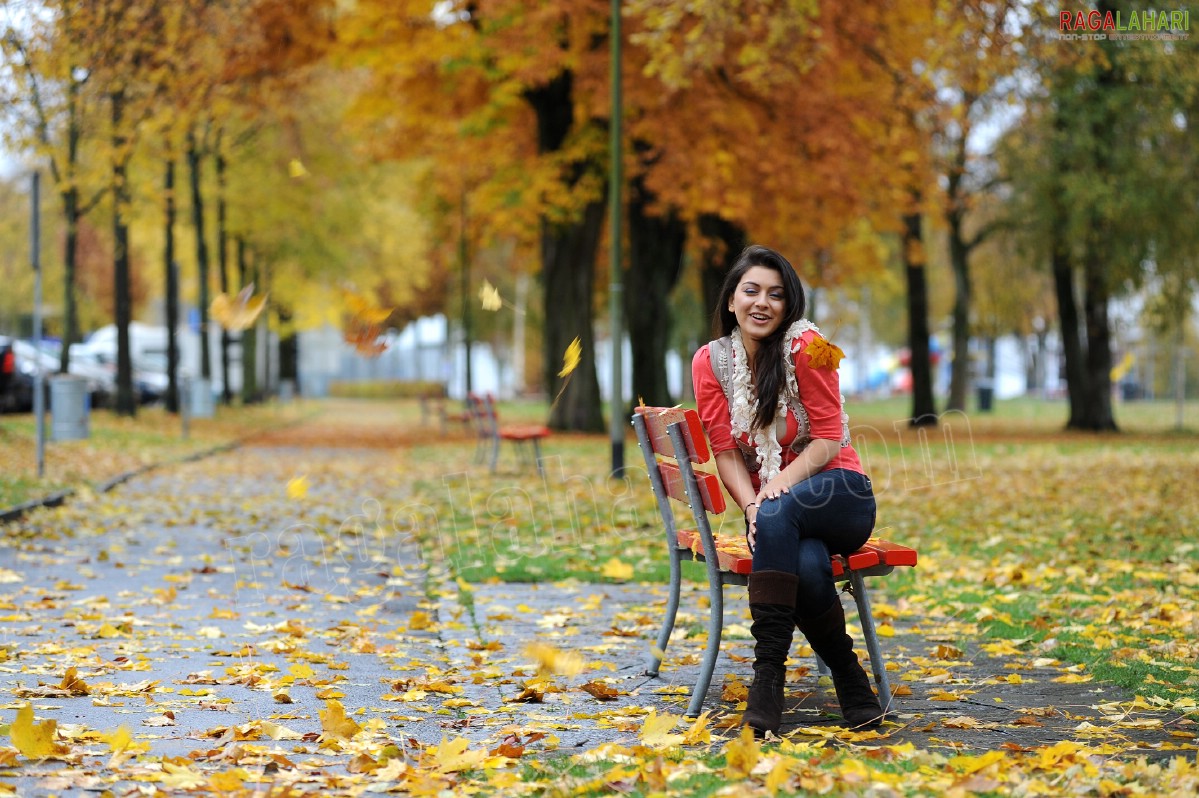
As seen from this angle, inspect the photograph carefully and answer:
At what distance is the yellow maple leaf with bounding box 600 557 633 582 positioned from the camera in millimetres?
9211

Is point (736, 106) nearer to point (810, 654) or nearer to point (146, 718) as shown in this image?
point (810, 654)

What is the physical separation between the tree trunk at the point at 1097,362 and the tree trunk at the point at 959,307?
621 centimetres

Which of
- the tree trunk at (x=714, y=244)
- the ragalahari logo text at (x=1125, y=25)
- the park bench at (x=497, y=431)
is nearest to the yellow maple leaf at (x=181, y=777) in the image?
the park bench at (x=497, y=431)

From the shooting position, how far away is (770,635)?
500 centimetres

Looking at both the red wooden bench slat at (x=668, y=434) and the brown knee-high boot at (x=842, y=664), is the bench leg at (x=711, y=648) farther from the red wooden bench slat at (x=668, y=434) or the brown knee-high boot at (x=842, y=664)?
the red wooden bench slat at (x=668, y=434)

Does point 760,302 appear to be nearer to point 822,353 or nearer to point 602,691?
point 822,353

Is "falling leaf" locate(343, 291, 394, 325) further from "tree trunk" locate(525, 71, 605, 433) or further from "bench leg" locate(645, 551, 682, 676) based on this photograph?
"tree trunk" locate(525, 71, 605, 433)

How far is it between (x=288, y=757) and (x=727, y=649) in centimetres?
260

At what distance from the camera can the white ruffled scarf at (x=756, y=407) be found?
527 cm

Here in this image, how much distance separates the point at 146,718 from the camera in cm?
516

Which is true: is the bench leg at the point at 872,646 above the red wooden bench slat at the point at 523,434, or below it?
below

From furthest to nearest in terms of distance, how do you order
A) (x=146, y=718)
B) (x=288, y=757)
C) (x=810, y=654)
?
(x=810, y=654), (x=146, y=718), (x=288, y=757)

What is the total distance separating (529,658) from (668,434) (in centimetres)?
159

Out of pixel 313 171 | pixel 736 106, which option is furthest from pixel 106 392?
pixel 736 106
